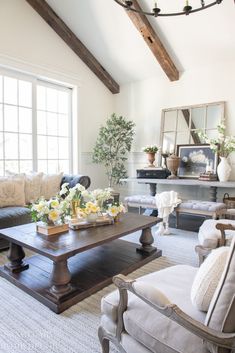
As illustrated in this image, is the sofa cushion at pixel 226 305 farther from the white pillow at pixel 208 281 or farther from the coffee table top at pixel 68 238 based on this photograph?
the coffee table top at pixel 68 238

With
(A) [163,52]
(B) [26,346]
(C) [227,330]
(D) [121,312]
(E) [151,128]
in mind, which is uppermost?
(A) [163,52]

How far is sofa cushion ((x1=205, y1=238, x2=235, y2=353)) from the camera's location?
3.00ft

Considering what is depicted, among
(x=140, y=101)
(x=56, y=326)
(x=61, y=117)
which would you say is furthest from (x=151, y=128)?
(x=56, y=326)

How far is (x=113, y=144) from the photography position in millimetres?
5254

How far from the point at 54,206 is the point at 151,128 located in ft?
11.9

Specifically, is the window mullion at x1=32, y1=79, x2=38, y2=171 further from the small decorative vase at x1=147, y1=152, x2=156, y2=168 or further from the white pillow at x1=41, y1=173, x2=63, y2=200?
the small decorative vase at x1=147, y1=152, x2=156, y2=168

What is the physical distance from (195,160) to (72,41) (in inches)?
127

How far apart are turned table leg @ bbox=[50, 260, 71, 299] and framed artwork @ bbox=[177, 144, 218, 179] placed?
134 inches

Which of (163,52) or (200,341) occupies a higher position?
(163,52)

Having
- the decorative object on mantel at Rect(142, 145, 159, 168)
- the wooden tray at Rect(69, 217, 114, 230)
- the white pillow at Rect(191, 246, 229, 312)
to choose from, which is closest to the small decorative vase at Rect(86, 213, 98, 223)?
the wooden tray at Rect(69, 217, 114, 230)

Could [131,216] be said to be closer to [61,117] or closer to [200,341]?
[200,341]

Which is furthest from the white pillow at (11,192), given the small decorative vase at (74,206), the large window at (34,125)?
the small decorative vase at (74,206)

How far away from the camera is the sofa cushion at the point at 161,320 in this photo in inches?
40.5

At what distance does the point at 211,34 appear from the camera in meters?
3.99
